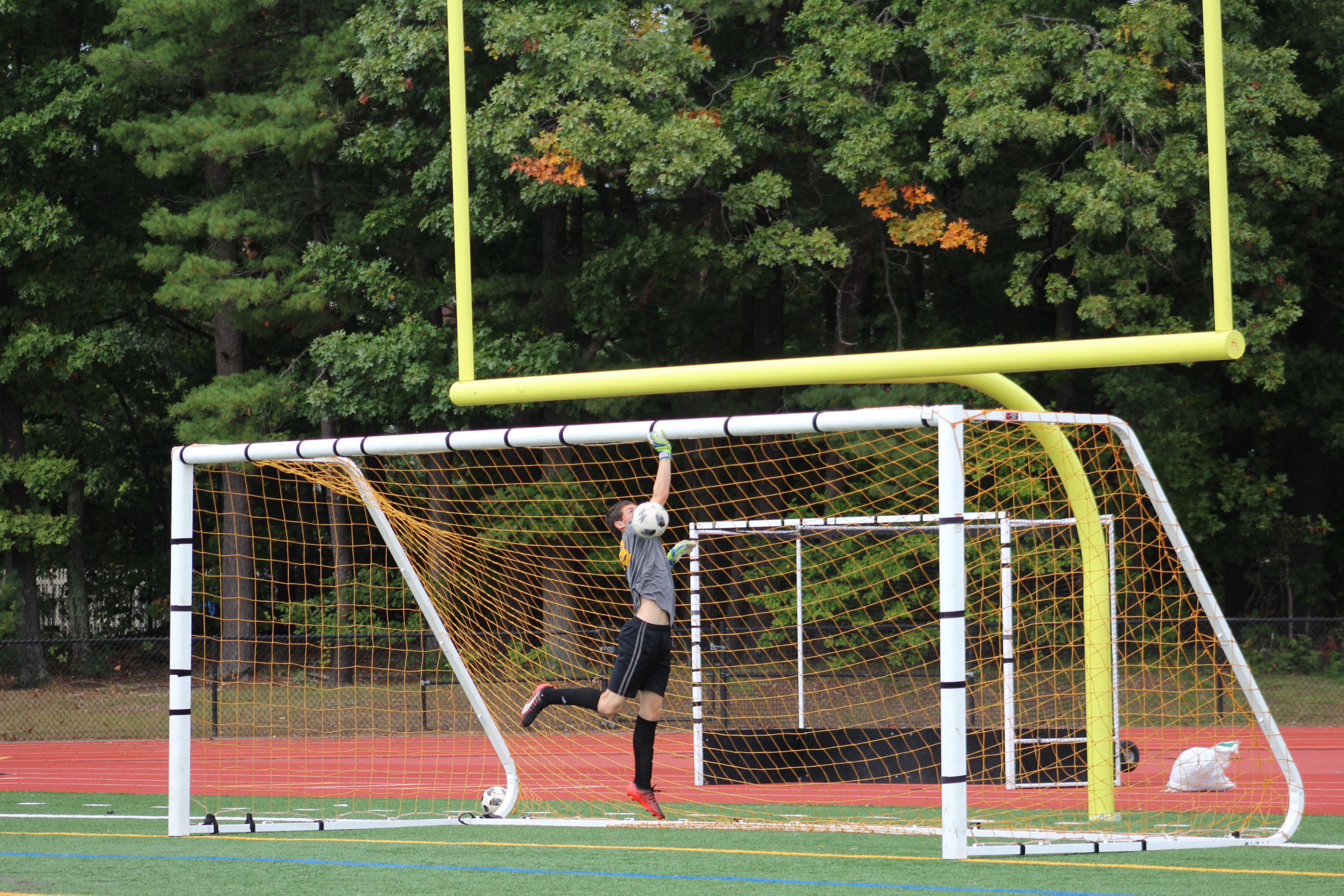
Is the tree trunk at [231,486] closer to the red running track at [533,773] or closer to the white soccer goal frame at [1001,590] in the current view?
the red running track at [533,773]

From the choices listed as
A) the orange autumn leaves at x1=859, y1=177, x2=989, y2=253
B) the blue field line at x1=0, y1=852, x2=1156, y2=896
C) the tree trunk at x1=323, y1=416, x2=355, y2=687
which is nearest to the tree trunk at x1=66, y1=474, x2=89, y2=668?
the tree trunk at x1=323, y1=416, x2=355, y2=687

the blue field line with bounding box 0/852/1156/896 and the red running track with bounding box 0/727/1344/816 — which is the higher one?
the blue field line with bounding box 0/852/1156/896

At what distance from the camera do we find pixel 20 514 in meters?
22.0

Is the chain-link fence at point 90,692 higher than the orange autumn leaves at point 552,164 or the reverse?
the reverse

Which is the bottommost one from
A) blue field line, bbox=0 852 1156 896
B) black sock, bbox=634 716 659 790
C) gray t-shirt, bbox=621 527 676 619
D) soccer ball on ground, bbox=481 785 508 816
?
soccer ball on ground, bbox=481 785 508 816

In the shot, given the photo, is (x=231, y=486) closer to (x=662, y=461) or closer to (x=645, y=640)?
(x=645, y=640)

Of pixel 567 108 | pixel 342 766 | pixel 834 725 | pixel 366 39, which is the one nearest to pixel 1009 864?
pixel 342 766

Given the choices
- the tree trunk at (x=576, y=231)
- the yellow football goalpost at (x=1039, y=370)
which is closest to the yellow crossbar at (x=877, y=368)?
the yellow football goalpost at (x=1039, y=370)

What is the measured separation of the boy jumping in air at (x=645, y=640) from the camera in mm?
7273

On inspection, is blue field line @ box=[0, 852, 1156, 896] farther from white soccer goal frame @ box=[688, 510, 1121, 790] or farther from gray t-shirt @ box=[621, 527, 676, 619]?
white soccer goal frame @ box=[688, 510, 1121, 790]

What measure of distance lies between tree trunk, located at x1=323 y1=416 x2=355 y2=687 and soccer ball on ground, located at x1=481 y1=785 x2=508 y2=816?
22.1ft

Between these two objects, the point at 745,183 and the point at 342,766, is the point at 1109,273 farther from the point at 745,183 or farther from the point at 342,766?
the point at 342,766

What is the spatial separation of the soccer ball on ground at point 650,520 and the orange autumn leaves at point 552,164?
32.8ft

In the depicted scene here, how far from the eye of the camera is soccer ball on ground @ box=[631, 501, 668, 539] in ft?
23.6
